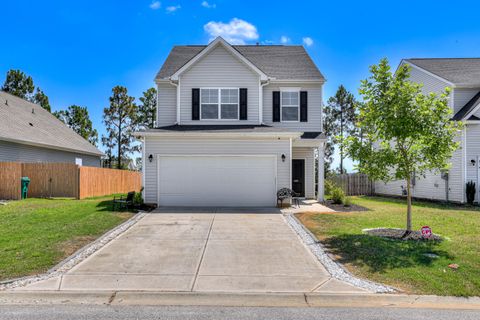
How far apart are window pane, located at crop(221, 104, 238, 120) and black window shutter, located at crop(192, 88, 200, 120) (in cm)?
122

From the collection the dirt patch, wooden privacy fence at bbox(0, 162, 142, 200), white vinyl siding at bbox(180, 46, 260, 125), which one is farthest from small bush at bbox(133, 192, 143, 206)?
wooden privacy fence at bbox(0, 162, 142, 200)

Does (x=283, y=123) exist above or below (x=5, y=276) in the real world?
above

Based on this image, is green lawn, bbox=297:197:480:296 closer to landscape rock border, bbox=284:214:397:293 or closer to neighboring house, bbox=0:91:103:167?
landscape rock border, bbox=284:214:397:293

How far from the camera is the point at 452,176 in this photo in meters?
17.7

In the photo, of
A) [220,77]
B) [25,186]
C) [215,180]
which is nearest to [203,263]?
[215,180]

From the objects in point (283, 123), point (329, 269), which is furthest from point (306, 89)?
point (329, 269)

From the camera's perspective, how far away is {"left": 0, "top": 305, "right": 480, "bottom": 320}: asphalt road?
4.51 m

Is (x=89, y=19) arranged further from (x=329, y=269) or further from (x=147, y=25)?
(x=329, y=269)

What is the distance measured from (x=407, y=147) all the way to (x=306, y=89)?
907 cm

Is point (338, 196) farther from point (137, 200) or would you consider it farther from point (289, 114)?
point (137, 200)

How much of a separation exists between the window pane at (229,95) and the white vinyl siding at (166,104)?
8.83 ft

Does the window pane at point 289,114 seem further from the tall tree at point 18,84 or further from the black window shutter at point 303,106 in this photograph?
the tall tree at point 18,84

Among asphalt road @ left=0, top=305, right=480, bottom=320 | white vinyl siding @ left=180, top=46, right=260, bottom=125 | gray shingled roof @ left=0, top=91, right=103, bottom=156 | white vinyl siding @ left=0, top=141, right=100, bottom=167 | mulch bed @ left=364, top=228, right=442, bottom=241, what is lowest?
asphalt road @ left=0, top=305, right=480, bottom=320

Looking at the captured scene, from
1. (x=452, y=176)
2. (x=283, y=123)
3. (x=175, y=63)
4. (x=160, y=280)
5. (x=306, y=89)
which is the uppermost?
(x=175, y=63)
